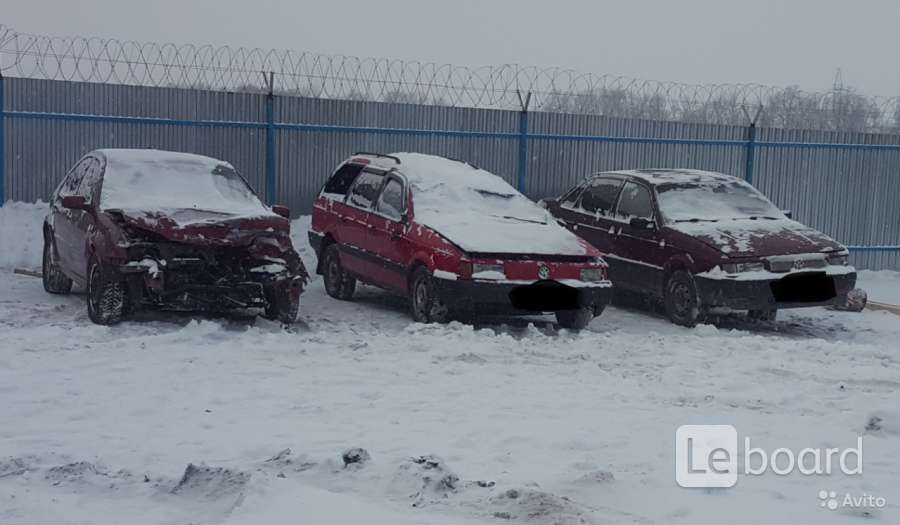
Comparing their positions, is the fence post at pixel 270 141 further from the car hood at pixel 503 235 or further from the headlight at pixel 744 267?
the headlight at pixel 744 267

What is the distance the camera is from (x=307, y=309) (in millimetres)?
12031

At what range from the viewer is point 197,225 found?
9.95 metres

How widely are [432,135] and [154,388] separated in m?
9.14

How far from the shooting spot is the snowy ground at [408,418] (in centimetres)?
534

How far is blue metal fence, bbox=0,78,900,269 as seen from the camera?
1444cm

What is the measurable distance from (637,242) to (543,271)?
233 centimetres

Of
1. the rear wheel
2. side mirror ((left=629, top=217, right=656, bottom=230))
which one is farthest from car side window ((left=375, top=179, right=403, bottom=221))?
side mirror ((left=629, top=217, right=656, bottom=230))

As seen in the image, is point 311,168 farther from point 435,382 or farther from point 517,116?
point 435,382

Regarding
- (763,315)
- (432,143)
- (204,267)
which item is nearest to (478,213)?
(204,267)

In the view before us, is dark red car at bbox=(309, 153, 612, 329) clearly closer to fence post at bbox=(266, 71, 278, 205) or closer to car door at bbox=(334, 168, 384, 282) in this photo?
car door at bbox=(334, 168, 384, 282)

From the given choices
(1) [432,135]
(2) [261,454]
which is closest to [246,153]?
(1) [432,135]

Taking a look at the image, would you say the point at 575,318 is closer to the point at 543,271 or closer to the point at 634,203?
the point at 543,271

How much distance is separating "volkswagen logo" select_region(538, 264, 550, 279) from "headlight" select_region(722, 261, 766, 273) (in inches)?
75.4

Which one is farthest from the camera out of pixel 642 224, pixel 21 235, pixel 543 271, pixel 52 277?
pixel 21 235
